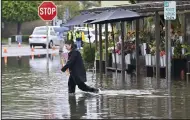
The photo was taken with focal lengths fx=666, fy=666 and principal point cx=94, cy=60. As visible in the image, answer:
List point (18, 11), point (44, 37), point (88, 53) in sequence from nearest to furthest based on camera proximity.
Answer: point (88, 53), point (44, 37), point (18, 11)

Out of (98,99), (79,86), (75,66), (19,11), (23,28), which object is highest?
(75,66)

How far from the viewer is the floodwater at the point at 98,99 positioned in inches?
530

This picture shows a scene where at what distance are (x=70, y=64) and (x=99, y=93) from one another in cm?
109

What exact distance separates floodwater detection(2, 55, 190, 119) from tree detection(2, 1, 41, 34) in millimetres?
53487

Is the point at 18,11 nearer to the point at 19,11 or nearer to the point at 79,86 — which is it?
the point at 19,11

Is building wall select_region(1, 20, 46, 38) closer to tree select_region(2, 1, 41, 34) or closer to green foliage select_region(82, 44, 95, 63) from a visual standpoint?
tree select_region(2, 1, 41, 34)

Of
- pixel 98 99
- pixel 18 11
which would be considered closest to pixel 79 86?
pixel 98 99

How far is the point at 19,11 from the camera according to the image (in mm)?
76438

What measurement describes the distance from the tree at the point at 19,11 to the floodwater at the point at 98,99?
175 feet

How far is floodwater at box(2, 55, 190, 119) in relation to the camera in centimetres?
1345

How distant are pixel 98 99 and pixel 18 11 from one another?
61061mm

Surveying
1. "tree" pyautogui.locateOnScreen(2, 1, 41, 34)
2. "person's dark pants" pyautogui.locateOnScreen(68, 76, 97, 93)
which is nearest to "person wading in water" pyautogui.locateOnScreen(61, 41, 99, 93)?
"person's dark pants" pyautogui.locateOnScreen(68, 76, 97, 93)

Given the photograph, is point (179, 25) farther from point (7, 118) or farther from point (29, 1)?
point (29, 1)

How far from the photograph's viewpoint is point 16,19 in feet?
252
